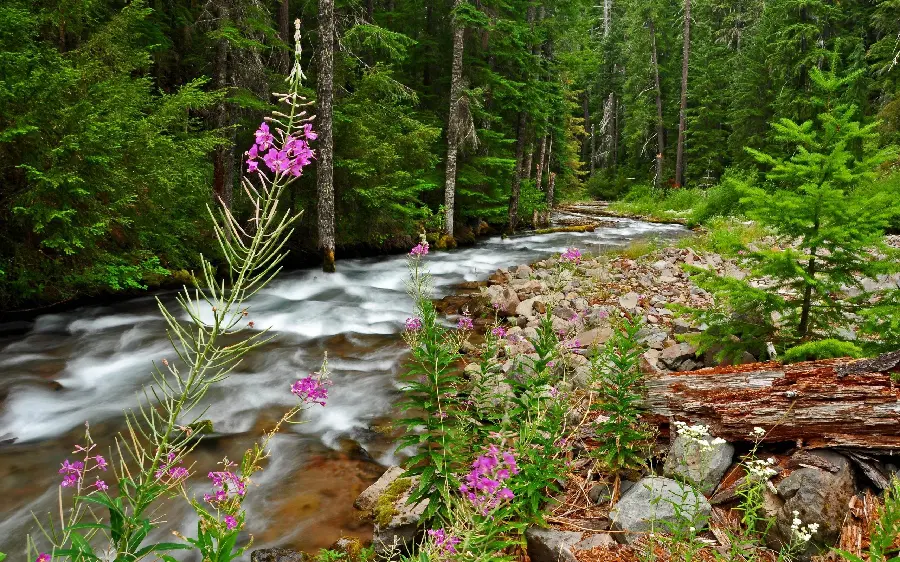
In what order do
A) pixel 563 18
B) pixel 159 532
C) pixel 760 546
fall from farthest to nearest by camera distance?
1. pixel 563 18
2. pixel 159 532
3. pixel 760 546

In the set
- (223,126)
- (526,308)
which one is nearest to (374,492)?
(526,308)

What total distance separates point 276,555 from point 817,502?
3.58m

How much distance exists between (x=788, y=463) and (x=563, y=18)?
2266 centimetres

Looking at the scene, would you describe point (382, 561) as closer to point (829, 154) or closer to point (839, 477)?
point (839, 477)

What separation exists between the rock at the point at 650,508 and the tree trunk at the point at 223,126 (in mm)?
10354

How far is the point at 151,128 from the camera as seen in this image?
902 centimetres

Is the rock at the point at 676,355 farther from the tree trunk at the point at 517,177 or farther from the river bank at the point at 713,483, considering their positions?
the tree trunk at the point at 517,177

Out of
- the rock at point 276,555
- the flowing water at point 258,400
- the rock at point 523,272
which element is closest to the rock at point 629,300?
the rock at point 523,272

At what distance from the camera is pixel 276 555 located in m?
3.76

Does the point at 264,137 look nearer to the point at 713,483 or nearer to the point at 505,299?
the point at 713,483

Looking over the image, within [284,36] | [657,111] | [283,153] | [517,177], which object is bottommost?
[283,153]

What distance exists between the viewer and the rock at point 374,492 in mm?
4332

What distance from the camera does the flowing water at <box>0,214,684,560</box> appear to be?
449cm

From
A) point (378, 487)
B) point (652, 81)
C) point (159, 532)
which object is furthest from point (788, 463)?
point (652, 81)
